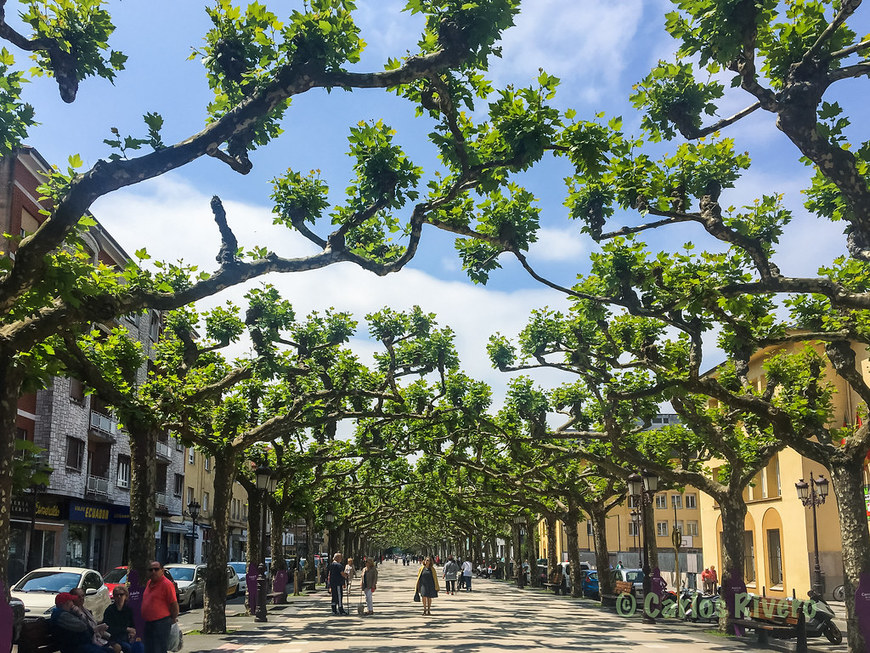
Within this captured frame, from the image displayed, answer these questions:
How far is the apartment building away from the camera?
29.6 m

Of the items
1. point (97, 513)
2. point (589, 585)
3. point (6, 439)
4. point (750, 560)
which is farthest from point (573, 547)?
point (6, 439)

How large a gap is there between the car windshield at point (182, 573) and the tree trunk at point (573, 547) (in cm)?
1748

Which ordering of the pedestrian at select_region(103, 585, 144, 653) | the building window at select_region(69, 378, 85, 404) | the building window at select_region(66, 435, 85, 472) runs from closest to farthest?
the pedestrian at select_region(103, 585, 144, 653) < the building window at select_region(66, 435, 85, 472) < the building window at select_region(69, 378, 85, 404)

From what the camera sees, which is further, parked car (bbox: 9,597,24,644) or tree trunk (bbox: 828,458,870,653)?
parked car (bbox: 9,597,24,644)

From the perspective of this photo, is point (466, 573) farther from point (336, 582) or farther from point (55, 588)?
point (55, 588)

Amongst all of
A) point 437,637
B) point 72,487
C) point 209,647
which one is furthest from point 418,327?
point 72,487

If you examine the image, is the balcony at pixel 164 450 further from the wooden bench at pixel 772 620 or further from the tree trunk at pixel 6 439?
→ the tree trunk at pixel 6 439

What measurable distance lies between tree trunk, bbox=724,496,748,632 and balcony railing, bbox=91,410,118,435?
2710 cm

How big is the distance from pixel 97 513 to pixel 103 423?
4113mm

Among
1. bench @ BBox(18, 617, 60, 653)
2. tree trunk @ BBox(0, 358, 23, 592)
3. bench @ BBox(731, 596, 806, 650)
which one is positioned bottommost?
bench @ BBox(731, 596, 806, 650)

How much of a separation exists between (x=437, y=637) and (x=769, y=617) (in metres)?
7.49

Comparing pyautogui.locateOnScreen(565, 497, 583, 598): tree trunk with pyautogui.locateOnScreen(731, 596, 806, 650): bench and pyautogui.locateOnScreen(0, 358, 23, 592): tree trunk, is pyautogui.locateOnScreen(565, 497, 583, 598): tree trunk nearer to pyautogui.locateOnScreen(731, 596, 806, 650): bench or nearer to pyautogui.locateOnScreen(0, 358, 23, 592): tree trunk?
pyautogui.locateOnScreen(731, 596, 806, 650): bench

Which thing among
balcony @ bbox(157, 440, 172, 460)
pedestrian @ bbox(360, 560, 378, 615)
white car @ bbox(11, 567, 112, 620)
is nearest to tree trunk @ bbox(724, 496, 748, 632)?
pedestrian @ bbox(360, 560, 378, 615)

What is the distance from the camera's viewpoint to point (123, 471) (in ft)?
138
